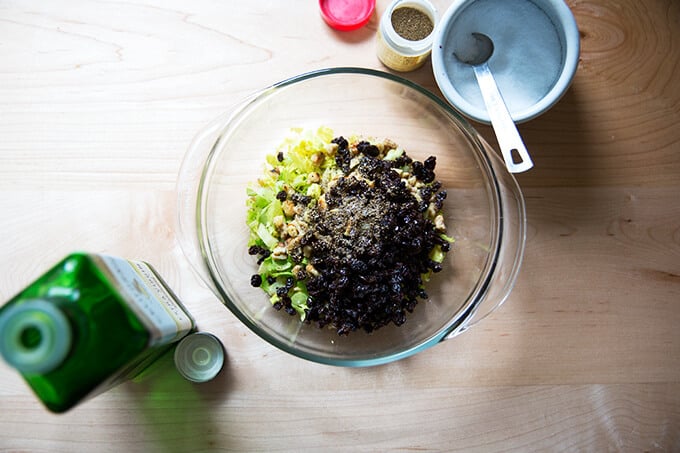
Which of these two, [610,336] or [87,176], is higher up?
[87,176]

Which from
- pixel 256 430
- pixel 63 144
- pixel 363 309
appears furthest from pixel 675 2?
pixel 63 144

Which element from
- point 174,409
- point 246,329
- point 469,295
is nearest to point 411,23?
point 469,295

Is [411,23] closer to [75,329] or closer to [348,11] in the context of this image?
[348,11]

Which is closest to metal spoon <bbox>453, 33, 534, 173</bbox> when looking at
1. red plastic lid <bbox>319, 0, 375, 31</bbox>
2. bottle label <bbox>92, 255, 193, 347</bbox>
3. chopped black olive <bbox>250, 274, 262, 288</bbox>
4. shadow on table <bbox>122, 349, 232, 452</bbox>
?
red plastic lid <bbox>319, 0, 375, 31</bbox>

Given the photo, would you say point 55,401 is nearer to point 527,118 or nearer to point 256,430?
point 256,430

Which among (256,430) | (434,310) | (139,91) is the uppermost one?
(139,91)

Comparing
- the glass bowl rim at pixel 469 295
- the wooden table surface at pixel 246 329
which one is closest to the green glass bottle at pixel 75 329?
the glass bowl rim at pixel 469 295

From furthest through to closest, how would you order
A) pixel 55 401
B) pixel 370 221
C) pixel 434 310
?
1. pixel 434 310
2. pixel 370 221
3. pixel 55 401

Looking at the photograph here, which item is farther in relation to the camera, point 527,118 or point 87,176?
point 87,176

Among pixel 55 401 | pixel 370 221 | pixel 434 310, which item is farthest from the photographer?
pixel 434 310
